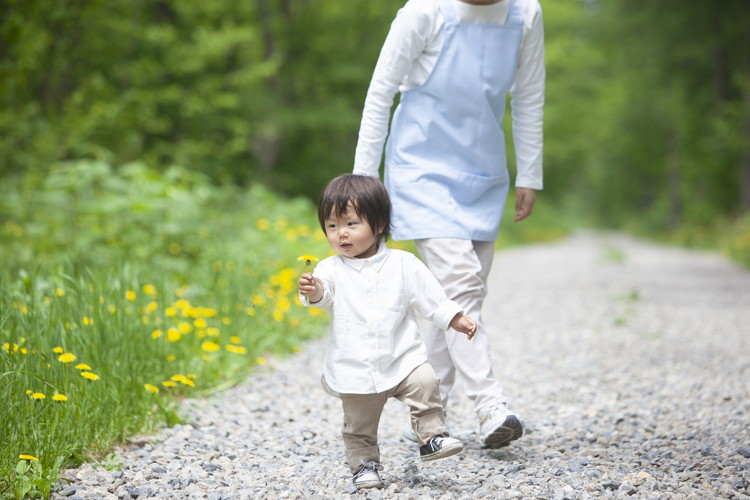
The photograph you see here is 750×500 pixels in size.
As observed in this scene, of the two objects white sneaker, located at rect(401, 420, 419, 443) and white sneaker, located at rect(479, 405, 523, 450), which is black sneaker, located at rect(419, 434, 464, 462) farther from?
white sneaker, located at rect(401, 420, 419, 443)

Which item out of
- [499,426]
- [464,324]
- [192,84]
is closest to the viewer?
[464,324]

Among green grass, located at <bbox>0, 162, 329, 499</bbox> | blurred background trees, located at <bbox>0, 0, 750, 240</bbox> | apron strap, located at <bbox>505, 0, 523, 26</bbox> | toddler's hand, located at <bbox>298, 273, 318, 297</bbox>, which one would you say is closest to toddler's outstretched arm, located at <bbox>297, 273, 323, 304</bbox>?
toddler's hand, located at <bbox>298, 273, 318, 297</bbox>

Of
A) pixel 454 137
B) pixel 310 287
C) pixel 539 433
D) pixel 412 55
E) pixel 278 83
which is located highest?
pixel 278 83

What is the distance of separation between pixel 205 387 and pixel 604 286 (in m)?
6.02

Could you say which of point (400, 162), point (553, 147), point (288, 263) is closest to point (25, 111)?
Result: point (288, 263)

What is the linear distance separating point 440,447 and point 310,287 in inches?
25.1

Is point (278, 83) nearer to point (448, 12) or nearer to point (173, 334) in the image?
point (173, 334)

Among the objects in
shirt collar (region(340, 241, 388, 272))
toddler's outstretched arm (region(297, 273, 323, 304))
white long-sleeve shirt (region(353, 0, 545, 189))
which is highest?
white long-sleeve shirt (region(353, 0, 545, 189))

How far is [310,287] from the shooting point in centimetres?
217

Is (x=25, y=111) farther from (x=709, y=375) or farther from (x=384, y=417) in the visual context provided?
(x=709, y=375)

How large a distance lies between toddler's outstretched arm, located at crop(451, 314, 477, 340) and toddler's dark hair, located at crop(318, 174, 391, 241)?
0.36 meters

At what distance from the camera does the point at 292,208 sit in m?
8.93

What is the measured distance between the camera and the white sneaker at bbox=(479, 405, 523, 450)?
8.39 ft

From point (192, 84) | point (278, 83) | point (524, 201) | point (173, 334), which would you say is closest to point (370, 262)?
point (524, 201)
